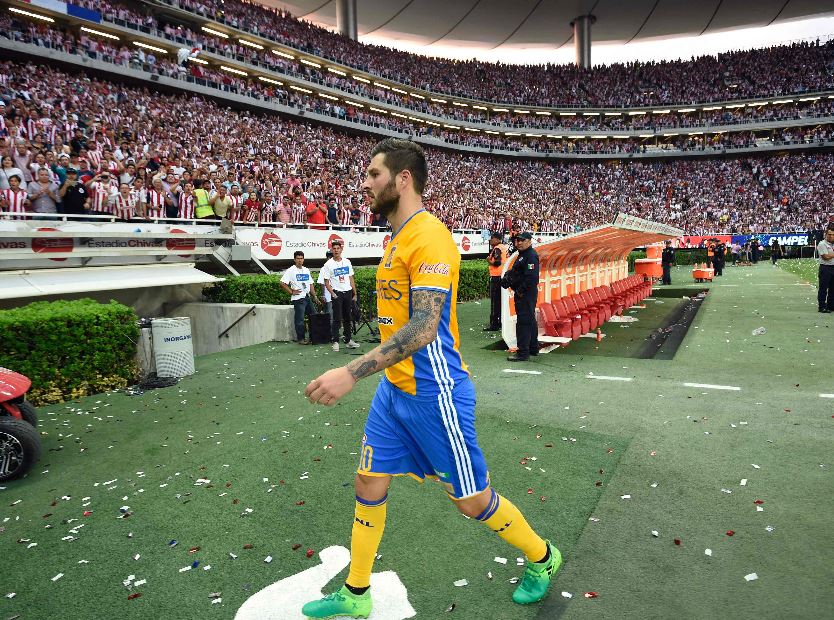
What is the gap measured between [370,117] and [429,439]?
4583 centimetres

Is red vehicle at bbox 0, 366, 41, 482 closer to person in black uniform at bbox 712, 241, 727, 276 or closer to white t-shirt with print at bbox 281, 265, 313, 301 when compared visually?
white t-shirt with print at bbox 281, 265, 313, 301

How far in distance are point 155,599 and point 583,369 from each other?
259 inches

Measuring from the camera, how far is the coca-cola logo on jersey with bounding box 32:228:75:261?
10578 millimetres

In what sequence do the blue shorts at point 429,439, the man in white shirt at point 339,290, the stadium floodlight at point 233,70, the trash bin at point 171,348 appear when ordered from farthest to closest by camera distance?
the stadium floodlight at point 233,70
the man in white shirt at point 339,290
the trash bin at point 171,348
the blue shorts at point 429,439

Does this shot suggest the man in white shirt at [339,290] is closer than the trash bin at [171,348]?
No

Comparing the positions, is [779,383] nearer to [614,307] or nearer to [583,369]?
[583,369]

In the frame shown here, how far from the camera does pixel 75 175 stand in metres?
12.3

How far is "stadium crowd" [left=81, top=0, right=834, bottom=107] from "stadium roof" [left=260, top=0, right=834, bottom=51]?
6517 mm

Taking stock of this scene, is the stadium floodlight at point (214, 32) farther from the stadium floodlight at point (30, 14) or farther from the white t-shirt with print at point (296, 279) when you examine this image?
the white t-shirt with print at point (296, 279)

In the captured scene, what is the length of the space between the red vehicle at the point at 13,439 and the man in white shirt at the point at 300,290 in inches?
239

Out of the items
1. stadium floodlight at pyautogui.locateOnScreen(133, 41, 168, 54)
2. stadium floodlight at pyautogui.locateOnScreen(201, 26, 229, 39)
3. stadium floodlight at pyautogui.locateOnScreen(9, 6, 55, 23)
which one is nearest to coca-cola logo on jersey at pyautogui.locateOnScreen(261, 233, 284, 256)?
stadium floodlight at pyautogui.locateOnScreen(9, 6, 55, 23)

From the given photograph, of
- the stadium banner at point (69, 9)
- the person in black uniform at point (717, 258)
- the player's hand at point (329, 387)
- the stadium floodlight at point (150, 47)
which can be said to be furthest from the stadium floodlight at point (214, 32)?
the player's hand at point (329, 387)

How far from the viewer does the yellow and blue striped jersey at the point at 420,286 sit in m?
2.27

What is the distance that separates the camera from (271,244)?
16328 mm
